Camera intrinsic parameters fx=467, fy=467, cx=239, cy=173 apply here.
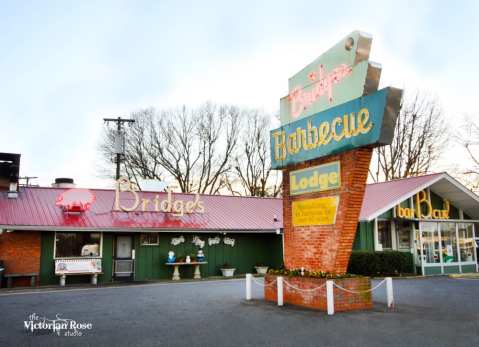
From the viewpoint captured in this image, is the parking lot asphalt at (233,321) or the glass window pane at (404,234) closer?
the parking lot asphalt at (233,321)

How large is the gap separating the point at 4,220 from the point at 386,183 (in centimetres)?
1967

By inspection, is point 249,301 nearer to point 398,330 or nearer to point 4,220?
point 398,330

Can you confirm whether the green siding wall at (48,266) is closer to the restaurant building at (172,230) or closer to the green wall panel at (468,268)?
the restaurant building at (172,230)

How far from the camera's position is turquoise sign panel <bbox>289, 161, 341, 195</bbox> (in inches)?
481

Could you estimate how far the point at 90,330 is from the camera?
354 inches

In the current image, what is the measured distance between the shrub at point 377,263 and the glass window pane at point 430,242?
81.8 inches

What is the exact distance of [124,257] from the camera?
2227 cm

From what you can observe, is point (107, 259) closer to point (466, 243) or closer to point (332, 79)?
point (332, 79)

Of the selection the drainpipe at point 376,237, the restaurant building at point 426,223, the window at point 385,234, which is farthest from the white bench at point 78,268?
the window at point 385,234

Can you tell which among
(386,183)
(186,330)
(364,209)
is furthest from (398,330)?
(386,183)

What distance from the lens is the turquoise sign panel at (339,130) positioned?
422 inches

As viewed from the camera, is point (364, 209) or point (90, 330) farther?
point (364, 209)

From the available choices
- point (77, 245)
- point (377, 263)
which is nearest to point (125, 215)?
point (77, 245)
